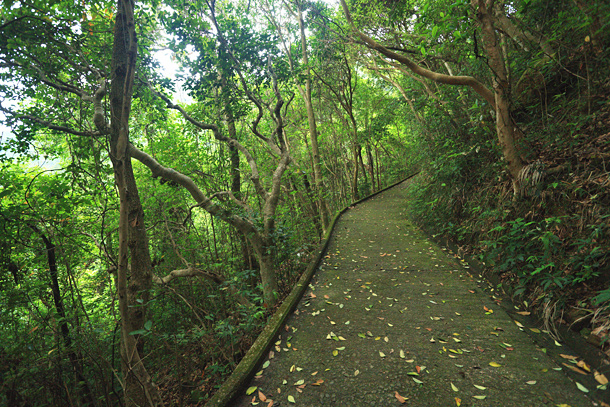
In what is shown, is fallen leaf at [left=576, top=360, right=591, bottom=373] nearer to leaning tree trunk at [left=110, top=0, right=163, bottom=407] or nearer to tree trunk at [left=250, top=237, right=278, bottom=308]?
leaning tree trunk at [left=110, top=0, right=163, bottom=407]

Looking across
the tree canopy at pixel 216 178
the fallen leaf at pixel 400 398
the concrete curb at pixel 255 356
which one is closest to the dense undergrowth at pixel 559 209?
the tree canopy at pixel 216 178

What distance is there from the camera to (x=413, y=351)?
2.89m

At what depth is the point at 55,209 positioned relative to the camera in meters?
4.82

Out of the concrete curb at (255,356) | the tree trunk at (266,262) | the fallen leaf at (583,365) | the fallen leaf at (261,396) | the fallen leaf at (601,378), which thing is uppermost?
the tree trunk at (266,262)

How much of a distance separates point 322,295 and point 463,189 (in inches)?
150

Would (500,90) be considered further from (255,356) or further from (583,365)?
(255,356)

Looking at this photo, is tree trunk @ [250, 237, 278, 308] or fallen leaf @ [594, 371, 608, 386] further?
tree trunk @ [250, 237, 278, 308]

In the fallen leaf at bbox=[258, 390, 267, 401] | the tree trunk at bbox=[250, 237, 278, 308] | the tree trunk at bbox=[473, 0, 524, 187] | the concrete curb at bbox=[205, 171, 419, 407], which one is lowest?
the fallen leaf at bbox=[258, 390, 267, 401]

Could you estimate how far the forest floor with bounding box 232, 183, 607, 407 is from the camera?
7.61ft

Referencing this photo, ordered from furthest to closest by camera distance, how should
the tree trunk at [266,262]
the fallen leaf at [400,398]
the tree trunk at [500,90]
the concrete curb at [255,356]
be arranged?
the tree trunk at [266,262], the tree trunk at [500,90], the concrete curb at [255,356], the fallen leaf at [400,398]

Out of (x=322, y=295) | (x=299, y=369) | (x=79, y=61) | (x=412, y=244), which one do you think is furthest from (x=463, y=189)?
(x=79, y=61)

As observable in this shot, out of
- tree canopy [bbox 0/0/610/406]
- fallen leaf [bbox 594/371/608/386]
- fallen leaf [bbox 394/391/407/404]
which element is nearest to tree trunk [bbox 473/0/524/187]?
tree canopy [bbox 0/0/610/406]

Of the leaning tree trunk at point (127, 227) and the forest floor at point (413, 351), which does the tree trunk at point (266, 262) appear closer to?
the forest floor at point (413, 351)

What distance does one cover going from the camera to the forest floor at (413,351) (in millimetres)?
2318
